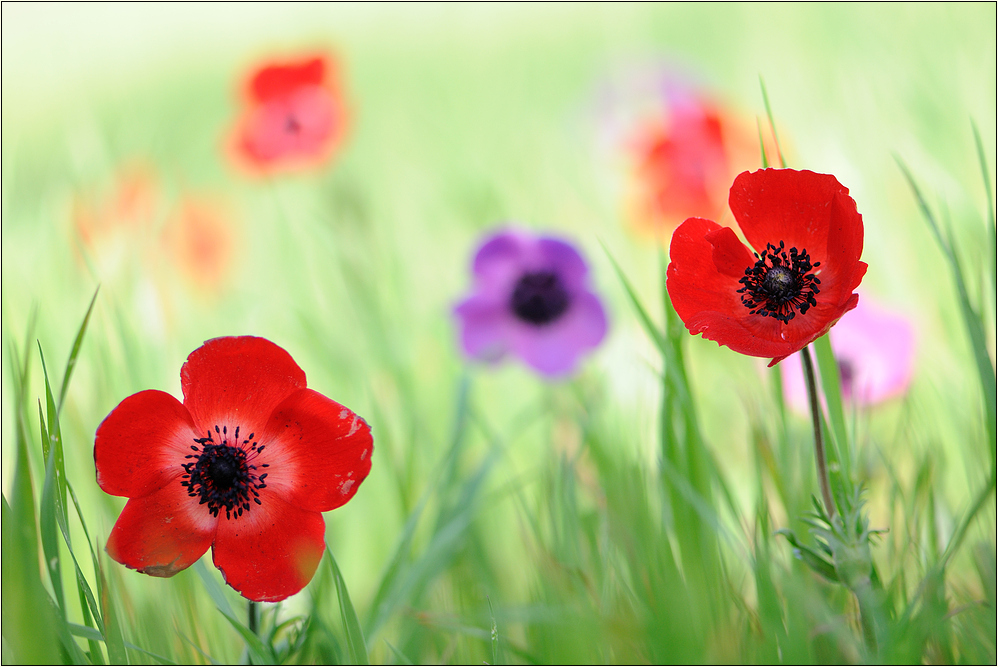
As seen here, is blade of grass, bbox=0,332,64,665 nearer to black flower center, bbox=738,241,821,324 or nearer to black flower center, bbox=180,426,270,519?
black flower center, bbox=180,426,270,519

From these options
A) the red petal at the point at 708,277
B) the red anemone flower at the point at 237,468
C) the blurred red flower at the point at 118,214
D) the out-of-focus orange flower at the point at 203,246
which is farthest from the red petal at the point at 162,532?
the out-of-focus orange flower at the point at 203,246

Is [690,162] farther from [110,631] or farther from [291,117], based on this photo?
[110,631]

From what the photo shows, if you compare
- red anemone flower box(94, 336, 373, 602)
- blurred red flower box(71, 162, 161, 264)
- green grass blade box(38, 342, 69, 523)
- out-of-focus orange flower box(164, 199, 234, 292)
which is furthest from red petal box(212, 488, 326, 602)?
out-of-focus orange flower box(164, 199, 234, 292)

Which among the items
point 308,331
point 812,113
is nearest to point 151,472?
point 308,331

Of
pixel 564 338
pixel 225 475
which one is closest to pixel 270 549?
pixel 225 475

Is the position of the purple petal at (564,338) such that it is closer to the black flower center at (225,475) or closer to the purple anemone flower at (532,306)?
the purple anemone flower at (532,306)

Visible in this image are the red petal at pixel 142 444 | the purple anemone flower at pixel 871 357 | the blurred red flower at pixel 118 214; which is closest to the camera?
the red petal at pixel 142 444

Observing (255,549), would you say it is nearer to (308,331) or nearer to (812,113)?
(308,331)
